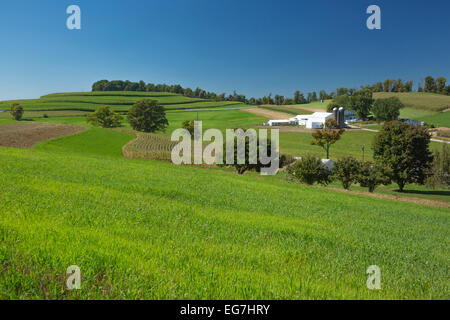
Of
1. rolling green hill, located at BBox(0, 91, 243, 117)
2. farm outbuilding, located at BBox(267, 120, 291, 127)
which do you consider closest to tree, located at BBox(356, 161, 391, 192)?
farm outbuilding, located at BBox(267, 120, 291, 127)

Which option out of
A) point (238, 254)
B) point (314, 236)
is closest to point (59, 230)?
point (238, 254)

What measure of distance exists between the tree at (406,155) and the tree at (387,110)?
86985mm

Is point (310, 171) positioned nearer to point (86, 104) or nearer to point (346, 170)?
point (346, 170)

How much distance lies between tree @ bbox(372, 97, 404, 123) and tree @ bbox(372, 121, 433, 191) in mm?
86985

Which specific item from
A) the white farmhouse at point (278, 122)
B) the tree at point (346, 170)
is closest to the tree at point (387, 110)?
the white farmhouse at point (278, 122)

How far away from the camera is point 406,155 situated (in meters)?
48.4

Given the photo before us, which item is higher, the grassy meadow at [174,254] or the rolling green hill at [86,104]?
the rolling green hill at [86,104]

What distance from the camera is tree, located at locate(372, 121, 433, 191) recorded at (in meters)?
48.6

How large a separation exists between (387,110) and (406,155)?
309ft

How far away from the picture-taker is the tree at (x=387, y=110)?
12656cm

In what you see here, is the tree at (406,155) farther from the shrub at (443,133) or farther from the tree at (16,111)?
the tree at (16,111)

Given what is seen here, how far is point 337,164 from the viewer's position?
44000 millimetres

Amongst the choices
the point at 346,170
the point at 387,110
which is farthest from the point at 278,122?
the point at 346,170

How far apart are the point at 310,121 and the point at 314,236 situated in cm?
12832
